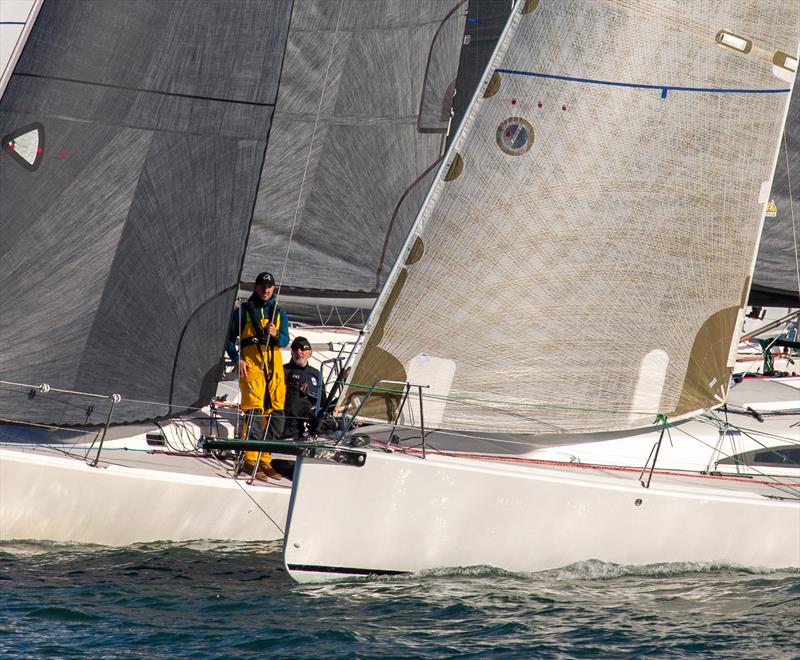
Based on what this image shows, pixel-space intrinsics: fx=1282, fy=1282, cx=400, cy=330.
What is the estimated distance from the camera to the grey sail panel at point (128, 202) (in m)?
8.34

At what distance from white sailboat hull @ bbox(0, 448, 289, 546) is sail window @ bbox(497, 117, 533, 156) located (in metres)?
2.81

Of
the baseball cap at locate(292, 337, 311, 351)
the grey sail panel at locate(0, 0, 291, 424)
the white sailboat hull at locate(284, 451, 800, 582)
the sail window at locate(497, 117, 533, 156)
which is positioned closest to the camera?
the white sailboat hull at locate(284, 451, 800, 582)

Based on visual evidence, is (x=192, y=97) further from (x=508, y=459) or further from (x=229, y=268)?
(x=508, y=459)

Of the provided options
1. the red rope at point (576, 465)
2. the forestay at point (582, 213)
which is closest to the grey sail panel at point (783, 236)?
the red rope at point (576, 465)

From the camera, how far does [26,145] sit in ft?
27.4

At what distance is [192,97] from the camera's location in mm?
8703

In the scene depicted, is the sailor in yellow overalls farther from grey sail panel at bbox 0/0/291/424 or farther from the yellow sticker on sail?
the yellow sticker on sail

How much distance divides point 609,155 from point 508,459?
1978 millimetres

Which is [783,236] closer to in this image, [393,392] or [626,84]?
[626,84]

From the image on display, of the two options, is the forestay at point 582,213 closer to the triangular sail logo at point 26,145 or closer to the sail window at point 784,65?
the sail window at point 784,65

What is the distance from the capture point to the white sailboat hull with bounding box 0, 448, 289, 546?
816 cm

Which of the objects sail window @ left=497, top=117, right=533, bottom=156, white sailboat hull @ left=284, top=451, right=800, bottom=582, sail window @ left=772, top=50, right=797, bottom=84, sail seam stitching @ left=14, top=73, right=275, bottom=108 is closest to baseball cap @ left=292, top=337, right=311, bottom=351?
sail seam stitching @ left=14, top=73, right=275, bottom=108

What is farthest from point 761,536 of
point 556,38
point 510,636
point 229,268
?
point 229,268

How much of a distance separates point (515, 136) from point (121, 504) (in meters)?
3.44
